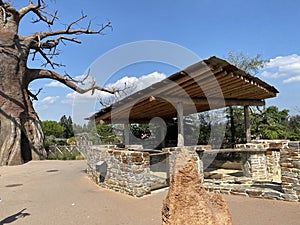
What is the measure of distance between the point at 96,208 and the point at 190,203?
332 centimetres

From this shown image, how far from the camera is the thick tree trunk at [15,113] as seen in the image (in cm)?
1368

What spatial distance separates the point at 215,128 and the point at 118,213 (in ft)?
46.0

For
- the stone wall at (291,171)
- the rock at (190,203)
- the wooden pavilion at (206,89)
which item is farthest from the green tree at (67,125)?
the rock at (190,203)

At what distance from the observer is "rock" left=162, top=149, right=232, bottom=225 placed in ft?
9.02

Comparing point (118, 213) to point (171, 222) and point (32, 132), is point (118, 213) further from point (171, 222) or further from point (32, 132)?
point (32, 132)

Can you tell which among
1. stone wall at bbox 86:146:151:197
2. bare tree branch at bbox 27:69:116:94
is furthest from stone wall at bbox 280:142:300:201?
bare tree branch at bbox 27:69:116:94

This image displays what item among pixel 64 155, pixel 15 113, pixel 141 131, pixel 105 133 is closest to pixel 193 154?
pixel 15 113

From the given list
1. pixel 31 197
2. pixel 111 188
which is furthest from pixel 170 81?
pixel 31 197

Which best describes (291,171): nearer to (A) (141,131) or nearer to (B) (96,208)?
(B) (96,208)

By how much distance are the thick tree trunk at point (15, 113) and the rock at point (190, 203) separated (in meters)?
13.2

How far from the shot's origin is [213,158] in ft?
37.0

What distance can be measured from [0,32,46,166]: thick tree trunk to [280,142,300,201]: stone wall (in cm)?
1321

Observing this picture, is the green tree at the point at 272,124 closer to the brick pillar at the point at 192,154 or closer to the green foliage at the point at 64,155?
the brick pillar at the point at 192,154

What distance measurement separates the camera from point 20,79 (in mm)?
14930
